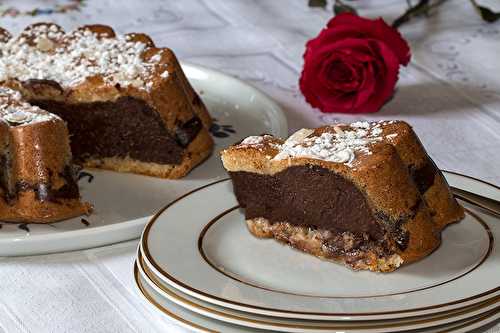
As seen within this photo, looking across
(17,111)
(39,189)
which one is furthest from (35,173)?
(17,111)

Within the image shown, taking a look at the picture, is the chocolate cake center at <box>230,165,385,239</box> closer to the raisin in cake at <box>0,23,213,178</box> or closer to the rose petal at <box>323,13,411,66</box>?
the raisin in cake at <box>0,23,213,178</box>

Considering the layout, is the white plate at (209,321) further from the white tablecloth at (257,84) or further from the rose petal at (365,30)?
the rose petal at (365,30)

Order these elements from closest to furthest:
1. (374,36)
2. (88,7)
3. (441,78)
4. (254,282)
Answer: (254,282) < (374,36) < (441,78) < (88,7)

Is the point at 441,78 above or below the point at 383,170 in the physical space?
below

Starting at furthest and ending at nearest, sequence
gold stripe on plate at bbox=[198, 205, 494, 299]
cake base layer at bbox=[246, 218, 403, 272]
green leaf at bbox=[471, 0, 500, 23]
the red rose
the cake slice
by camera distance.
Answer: green leaf at bbox=[471, 0, 500, 23], the red rose, the cake slice, cake base layer at bbox=[246, 218, 403, 272], gold stripe on plate at bbox=[198, 205, 494, 299]

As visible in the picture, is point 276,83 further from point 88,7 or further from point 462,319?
point 462,319

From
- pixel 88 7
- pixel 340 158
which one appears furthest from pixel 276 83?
pixel 340 158

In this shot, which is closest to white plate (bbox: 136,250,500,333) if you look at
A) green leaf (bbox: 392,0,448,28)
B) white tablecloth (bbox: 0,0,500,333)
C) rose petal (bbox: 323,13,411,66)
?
white tablecloth (bbox: 0,0,500,333)
